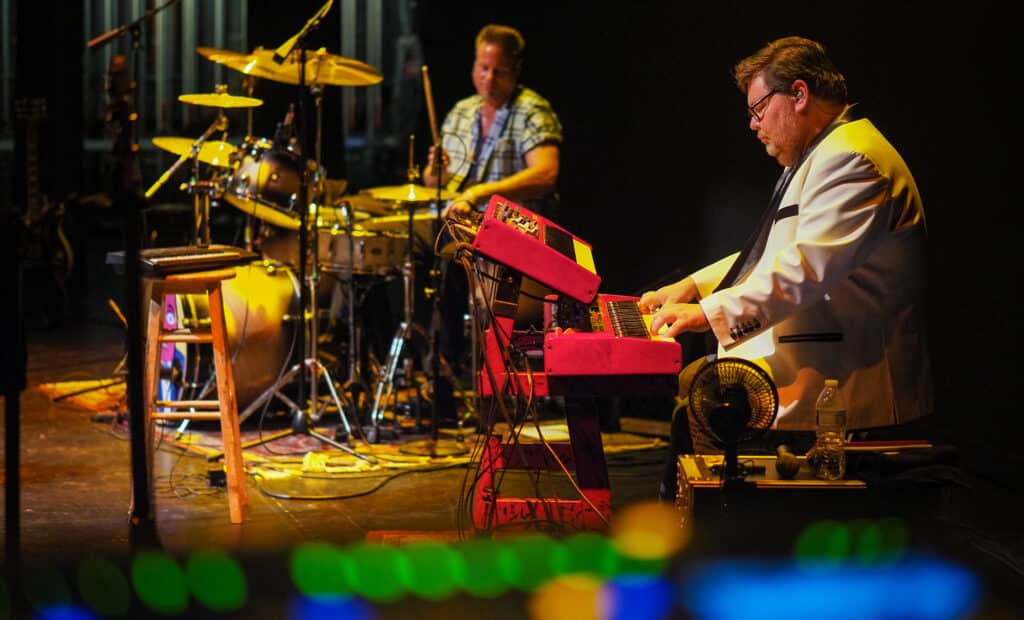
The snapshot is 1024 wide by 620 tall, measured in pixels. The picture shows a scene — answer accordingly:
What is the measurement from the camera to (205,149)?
19.2 feet

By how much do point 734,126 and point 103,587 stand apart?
3753 mm

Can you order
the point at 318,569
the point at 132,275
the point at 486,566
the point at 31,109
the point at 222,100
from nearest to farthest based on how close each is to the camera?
the point at 132,275
the point at 486,566
the point at 318,569
the point at 222,100
the point at 31,109

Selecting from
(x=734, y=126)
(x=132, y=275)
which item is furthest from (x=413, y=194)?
(x=132, y=275)

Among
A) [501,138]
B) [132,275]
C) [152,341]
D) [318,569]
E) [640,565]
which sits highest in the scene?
[501,138]

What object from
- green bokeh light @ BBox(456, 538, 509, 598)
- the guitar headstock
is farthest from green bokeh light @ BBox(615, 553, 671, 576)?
the guitar headstock

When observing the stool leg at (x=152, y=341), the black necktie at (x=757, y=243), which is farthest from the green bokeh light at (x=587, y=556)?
the stool leg at (x=152, y=341)

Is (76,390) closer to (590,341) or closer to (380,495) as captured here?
(380,495)

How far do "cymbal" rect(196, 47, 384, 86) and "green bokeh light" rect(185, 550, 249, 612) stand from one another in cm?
241

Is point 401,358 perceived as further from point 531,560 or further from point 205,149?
point 531,560

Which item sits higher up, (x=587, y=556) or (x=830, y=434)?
(x=830, y=434)

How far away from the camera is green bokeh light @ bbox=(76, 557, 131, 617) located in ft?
Answer: 10.0

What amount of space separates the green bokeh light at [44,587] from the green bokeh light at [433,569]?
911 mm

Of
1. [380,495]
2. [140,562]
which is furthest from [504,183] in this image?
[140,562]

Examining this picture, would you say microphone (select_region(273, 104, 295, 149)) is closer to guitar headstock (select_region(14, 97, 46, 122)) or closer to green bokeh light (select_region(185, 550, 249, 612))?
green bokeh light (select_region(185, 550, 249, 612))
